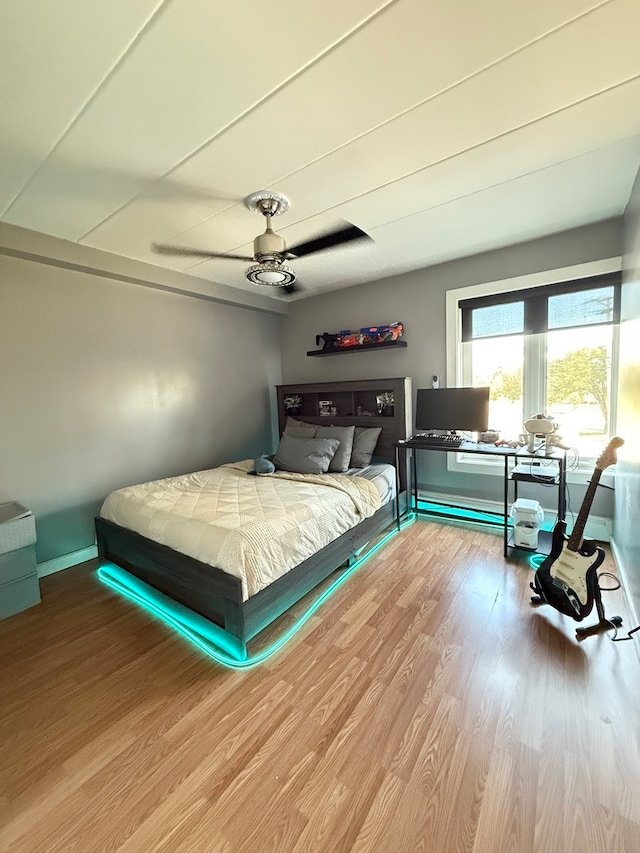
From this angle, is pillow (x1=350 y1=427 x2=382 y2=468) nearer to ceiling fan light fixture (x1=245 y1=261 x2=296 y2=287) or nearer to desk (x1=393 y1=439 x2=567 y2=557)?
desk (x1=393 y1=439 x2=567 y2=557)

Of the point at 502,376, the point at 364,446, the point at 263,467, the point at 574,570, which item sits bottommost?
the point at 574,570

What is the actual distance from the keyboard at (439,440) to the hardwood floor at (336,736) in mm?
1275

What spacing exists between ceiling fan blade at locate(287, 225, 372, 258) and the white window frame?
3.87 ft

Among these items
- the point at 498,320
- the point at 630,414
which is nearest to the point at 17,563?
the point at 630,414

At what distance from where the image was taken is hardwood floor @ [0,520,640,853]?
3.55ft

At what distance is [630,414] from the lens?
2.05 meters

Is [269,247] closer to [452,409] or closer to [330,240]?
[330,240]

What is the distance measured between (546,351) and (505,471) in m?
1.20

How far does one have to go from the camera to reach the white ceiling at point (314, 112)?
1146 millimetres

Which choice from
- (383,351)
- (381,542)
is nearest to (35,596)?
(381,542)

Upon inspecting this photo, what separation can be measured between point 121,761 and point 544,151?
11.1 ft

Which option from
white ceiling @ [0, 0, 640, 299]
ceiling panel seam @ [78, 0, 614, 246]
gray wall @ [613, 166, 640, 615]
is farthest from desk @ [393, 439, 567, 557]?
ceiling panel seam @ [78, 0, 614, 246]

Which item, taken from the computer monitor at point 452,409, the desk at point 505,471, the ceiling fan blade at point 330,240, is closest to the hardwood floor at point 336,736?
the desk at point 505,471

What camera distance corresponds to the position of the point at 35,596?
2346 mm
